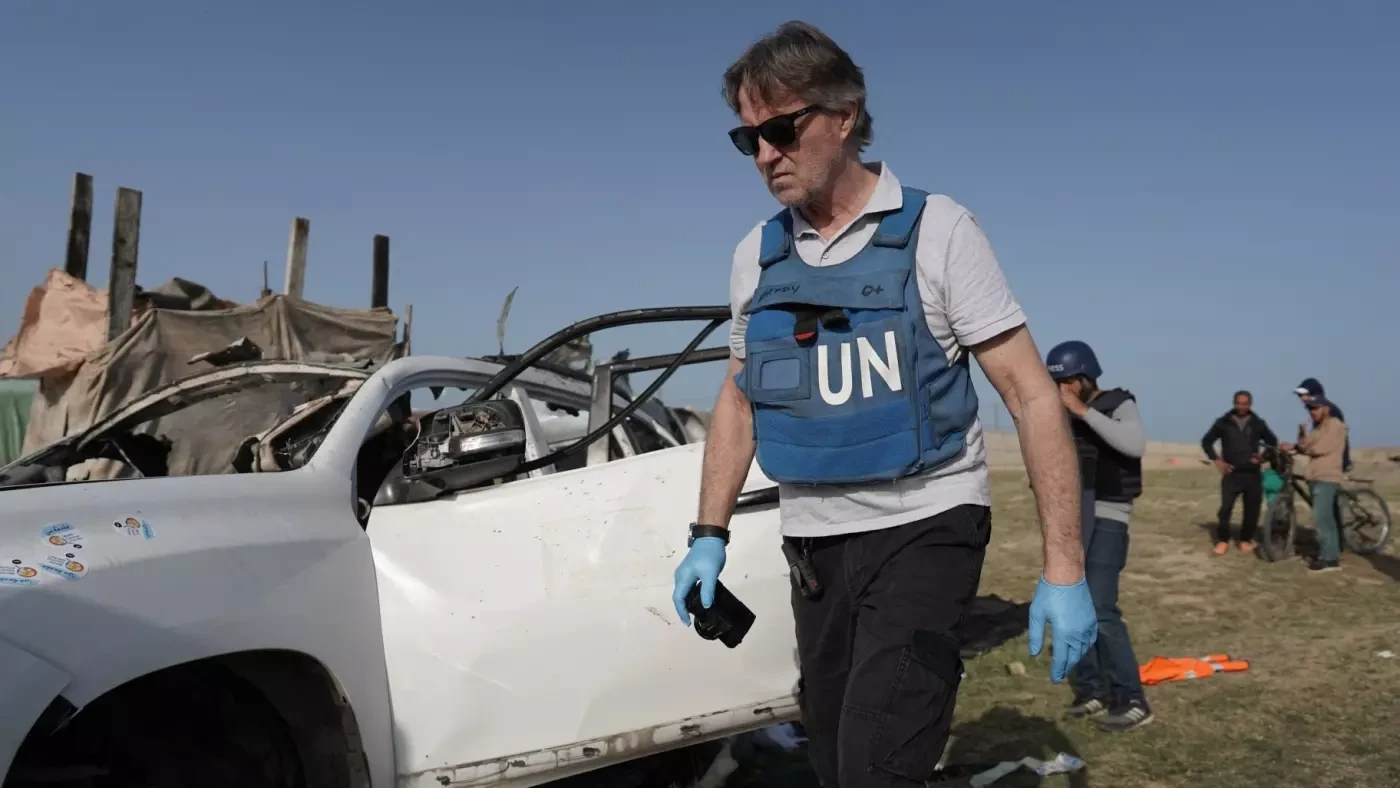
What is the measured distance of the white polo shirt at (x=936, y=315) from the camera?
214cm

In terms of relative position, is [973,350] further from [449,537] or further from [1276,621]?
[1276,621]

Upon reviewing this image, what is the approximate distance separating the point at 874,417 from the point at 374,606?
4.45ft

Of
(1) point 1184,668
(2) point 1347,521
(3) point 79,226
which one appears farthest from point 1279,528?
(3) point 79,226

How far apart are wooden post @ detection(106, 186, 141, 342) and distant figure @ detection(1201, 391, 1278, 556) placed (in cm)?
1050

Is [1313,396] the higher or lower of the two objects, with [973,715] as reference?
higher

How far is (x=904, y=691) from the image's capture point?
204 centimetres

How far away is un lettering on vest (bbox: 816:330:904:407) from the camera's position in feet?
7.07

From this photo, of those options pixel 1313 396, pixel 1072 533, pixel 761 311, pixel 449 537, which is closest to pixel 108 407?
pixel 449 537

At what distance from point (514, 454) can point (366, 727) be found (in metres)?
0.78

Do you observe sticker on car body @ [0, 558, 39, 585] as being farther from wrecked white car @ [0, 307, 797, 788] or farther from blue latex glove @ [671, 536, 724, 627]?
blue latex glove @ [671, 536, 724, 627]

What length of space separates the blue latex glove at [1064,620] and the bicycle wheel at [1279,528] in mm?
9339

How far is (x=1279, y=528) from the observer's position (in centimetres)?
1039

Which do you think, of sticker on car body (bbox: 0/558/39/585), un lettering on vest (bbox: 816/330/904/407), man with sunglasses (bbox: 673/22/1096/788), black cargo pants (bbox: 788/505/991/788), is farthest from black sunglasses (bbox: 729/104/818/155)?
sticker on car body (bbox: 0/558/39/585)

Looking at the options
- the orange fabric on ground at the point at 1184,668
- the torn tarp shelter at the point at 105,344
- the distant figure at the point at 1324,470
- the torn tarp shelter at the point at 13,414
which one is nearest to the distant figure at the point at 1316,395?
the distant figure at the point at 1324,470
